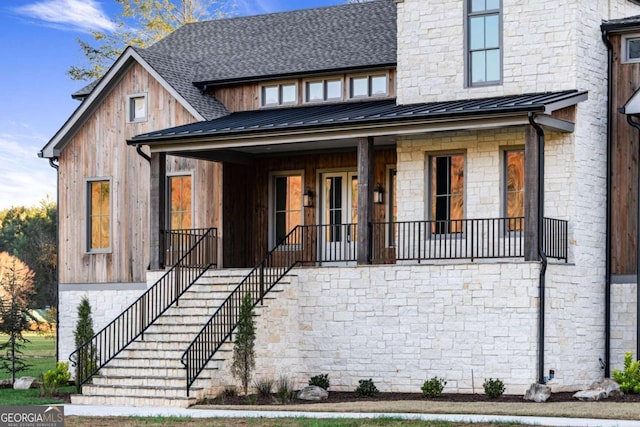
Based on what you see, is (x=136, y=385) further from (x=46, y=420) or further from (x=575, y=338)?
(x=575, y=338)

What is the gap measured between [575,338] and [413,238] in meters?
3.73

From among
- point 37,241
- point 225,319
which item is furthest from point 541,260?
point 37,241

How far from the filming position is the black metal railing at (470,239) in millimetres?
23172

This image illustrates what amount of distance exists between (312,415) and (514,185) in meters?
7.38

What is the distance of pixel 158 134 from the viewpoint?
2658 centimetres

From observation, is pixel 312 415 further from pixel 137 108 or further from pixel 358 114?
pixel 137 108

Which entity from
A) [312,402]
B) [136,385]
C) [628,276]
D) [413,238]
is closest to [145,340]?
[136,385]

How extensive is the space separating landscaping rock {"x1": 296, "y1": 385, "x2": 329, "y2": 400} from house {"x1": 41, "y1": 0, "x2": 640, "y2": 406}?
1233 mm

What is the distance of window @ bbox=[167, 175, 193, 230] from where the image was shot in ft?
94.7

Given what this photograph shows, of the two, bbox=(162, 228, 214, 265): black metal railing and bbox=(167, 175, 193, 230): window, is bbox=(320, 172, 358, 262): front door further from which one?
bbox=(167, 175, 193, 230): window

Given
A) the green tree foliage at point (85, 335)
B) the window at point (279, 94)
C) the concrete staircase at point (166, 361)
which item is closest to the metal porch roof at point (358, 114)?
the window at point (279, 94)

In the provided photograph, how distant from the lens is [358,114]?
989 inches

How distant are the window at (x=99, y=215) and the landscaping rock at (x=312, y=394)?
29.9 ft

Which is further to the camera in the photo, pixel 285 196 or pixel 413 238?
pixel 285 196
